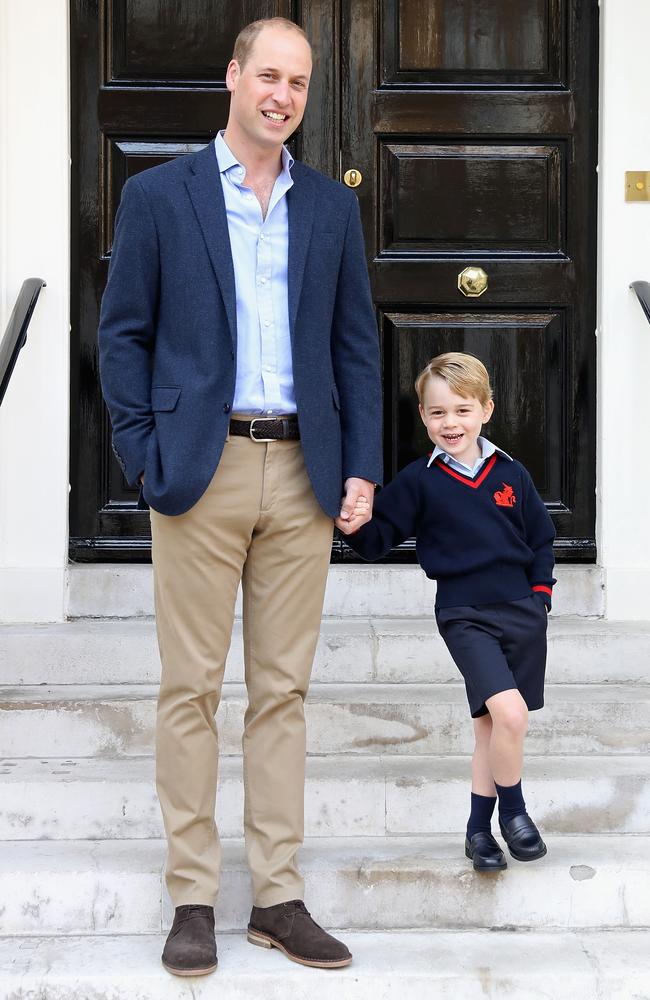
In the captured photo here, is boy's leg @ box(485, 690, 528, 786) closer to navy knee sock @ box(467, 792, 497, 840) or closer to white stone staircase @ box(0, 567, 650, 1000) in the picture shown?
navy knee sock @ box(467, 792, 497, 840)

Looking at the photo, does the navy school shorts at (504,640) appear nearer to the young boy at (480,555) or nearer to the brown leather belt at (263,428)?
the young boy at (480,555)

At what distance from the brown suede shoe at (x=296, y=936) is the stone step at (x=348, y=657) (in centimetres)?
119

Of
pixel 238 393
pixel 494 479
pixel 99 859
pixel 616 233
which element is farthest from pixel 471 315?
pixel 99 859

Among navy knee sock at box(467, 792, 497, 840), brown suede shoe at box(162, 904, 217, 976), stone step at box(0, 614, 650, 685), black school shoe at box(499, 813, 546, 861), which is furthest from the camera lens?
stone step at box(0, 614, 650, 685)

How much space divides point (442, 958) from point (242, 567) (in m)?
0.97

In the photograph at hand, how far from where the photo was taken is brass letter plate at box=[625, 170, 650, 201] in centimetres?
443

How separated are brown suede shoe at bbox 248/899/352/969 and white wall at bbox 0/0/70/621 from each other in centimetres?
186

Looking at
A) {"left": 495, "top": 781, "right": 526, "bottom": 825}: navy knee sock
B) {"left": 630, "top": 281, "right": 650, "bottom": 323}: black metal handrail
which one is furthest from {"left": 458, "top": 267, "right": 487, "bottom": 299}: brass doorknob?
{"left": 495, "top": 781, "right": 526, "bottom": 825}: navy knee sock

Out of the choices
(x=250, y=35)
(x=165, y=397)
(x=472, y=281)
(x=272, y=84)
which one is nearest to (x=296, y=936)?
(x=165, y=397)

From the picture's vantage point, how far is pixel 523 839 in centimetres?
289

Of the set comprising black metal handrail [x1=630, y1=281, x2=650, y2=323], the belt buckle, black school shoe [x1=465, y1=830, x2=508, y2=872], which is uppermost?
black metal handrail [x1=630, y1=281, x2=650, y2=323]

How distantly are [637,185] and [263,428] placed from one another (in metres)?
2.28

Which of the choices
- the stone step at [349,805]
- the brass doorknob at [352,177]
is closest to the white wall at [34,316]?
the brass doorknob at [352,177]

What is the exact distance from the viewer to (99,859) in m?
3.09
